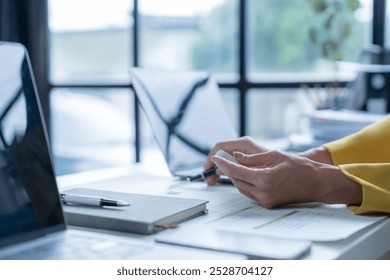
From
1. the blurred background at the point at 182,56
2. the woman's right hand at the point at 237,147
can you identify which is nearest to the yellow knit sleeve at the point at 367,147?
the woman's right hand at the point at 237,147

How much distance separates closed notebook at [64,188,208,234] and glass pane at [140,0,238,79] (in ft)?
7.53

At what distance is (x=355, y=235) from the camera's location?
2.52 feet

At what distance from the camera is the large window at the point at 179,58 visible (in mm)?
2883

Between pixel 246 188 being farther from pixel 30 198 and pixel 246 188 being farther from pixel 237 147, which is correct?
pixel 30 198

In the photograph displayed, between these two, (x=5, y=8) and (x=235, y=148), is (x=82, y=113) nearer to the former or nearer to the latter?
(x=5, y=8)

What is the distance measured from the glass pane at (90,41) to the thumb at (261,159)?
2592 mm

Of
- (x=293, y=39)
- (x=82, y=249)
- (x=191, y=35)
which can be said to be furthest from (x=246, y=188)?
(x=191, y=35)

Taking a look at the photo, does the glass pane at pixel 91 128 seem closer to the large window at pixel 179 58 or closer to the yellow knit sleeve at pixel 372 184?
the large window at pixel 179 58

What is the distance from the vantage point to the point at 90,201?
858mm

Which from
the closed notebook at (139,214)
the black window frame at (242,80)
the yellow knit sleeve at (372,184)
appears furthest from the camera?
the black window frame at (242,80)

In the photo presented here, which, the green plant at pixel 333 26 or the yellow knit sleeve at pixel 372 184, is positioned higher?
the green plant at pixel 333 26

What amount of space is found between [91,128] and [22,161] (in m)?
3.17

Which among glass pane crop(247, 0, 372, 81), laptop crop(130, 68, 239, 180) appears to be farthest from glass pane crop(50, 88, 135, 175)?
laptop crop(130, 68, 239, 180)

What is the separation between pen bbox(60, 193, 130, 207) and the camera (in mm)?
842
